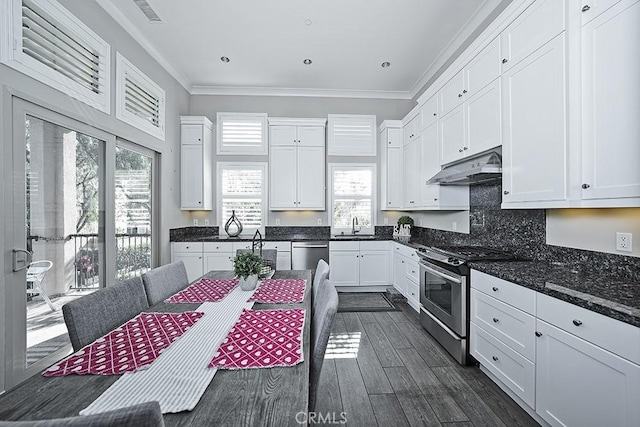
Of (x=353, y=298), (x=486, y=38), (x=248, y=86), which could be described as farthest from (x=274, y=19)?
(x=353, y=298)

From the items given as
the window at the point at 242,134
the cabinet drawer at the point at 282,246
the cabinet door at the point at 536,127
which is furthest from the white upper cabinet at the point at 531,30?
the window at the point at 242,134

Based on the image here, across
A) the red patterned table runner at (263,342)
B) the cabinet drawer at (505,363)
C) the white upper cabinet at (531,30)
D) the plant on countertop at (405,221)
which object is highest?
the white upper cabinet at (531,30)

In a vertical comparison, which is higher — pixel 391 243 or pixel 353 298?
pixel 391 243

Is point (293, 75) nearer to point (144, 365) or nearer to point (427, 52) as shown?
point (427, 52)

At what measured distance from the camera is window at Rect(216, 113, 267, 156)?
15.3 feet

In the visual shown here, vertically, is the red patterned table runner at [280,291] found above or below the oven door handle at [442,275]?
above

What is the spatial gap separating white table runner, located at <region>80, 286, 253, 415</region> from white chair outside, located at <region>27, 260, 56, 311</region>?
1651 millimetres

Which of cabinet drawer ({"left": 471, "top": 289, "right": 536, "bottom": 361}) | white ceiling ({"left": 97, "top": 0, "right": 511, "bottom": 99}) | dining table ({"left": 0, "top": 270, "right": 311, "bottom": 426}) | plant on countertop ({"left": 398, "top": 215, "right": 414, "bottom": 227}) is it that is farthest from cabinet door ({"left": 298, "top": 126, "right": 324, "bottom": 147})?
dining table ({"left": 0, "top": 270, "right": 311, "bottom": 426})

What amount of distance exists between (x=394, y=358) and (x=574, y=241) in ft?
5.40

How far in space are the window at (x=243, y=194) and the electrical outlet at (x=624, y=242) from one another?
4084mm

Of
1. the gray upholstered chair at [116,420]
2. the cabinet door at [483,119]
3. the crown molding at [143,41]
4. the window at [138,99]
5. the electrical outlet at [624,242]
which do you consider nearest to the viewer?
the gray upholstered chair at [116,420]

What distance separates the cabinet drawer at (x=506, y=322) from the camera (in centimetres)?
173

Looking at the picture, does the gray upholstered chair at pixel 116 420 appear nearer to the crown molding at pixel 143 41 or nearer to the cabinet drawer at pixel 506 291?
the cabinet drawer at pixel 506 291

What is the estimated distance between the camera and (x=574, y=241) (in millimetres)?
2000
